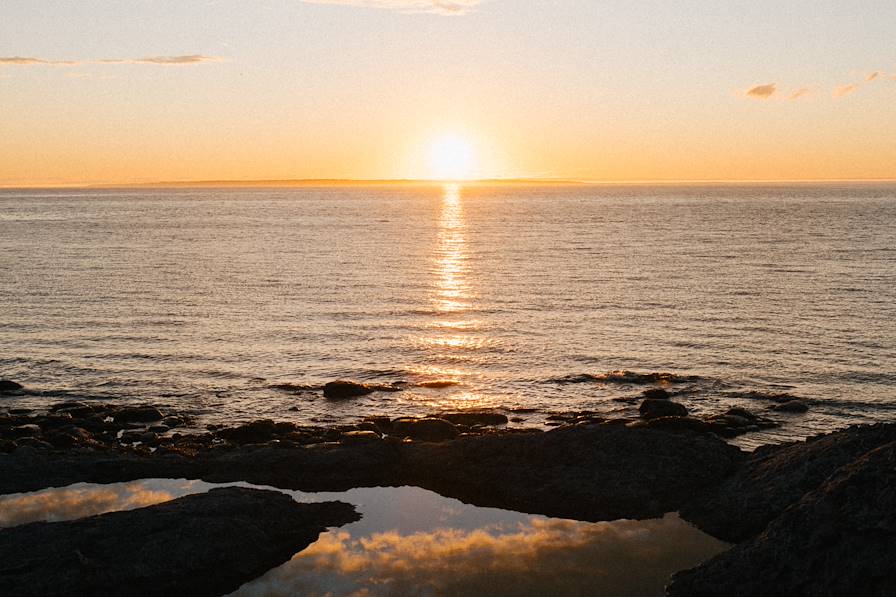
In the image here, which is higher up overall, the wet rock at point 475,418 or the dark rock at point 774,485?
the dark rock at point 774,485

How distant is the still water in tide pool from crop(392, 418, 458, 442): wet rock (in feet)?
15.2

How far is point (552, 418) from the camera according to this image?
33.0m

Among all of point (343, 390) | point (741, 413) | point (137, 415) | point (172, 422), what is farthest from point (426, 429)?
point (741, 413)

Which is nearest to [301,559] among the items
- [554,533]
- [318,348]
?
[554,533]

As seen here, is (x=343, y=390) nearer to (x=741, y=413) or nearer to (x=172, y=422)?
(x=172, y=422)

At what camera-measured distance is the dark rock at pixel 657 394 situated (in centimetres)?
3566

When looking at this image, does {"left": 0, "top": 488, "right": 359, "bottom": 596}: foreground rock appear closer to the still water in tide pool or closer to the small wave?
the still water in tide pool

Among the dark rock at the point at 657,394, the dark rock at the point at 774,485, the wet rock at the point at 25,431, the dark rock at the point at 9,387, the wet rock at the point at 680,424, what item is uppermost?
the dark rock at the point at 774,485

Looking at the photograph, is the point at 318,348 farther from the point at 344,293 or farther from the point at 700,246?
the point at 700,246

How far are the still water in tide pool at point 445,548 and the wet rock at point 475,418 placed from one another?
7.36 metres

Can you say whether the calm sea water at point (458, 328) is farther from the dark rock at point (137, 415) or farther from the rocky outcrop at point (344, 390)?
the dark rock at point (137, 415)

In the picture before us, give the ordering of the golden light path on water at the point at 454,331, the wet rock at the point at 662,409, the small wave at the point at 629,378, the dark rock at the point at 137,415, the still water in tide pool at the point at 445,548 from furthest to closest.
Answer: the small wave at the point at 629,378 < the golden light path on water at the point at 454,331 < the dark rock at the point at 137,415 < the wet rock at the point at 662,409 < the still water in tide pool at the point at 445,548

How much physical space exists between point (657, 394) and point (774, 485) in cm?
1343

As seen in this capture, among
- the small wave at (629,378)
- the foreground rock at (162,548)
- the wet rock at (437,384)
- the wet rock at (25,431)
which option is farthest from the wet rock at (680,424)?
the wet rock at (25,431)
